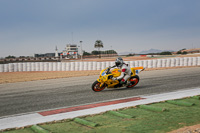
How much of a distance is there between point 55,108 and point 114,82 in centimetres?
386

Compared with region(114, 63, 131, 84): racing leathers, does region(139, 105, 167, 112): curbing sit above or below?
below

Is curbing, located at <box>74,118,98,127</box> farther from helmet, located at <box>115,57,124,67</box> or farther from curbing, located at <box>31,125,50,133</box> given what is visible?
helmet, located at <box>115,57,124,67</box>

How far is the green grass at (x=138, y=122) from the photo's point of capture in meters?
4.47

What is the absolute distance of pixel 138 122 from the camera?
4.93 metres

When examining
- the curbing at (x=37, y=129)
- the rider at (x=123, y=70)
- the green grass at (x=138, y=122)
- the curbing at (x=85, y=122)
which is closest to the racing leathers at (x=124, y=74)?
the rider at (x=123, y=70)

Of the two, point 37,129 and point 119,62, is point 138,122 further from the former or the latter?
point 119,62

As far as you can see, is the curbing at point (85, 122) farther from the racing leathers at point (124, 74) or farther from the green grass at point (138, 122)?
the racing leathers at point (124, 74)

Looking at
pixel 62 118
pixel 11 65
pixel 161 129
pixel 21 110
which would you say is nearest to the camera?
pixel 161 129

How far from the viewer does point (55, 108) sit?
709cm

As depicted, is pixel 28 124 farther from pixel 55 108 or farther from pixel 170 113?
pixel 170 113

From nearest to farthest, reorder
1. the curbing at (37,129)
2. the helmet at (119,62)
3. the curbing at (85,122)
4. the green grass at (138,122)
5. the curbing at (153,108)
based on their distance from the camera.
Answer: the green grass at (138,122)
the curbing at (37,129)
the curbing at (85,122)
the curbing at (153,108)
the helmet at (119,62)

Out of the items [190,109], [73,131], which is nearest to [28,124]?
[73,131]

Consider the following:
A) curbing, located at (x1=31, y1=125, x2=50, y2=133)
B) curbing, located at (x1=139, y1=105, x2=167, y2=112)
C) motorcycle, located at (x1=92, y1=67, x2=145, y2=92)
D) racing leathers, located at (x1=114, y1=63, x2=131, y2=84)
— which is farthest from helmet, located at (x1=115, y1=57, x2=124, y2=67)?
curbing, located at (x1=31, y1=125, x2=50, y2=133)

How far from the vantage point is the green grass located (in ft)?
14.7
